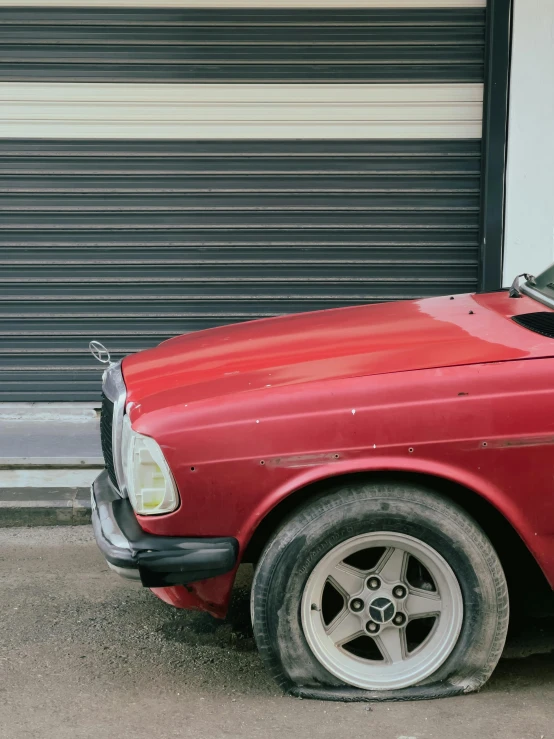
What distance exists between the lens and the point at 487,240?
709 centimetres

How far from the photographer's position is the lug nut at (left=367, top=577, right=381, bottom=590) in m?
3.26

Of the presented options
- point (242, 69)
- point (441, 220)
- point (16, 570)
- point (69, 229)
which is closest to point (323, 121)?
point (242, 69)

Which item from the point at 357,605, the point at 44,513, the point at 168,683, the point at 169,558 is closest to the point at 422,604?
the point at 357,605

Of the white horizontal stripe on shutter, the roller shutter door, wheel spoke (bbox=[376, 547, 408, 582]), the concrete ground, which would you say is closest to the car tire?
wheel spoke (bbox=[376, 547, 408, 582])

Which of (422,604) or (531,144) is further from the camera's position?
(531,144)

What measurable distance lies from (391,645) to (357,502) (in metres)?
0.56

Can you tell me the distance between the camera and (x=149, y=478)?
3188 mm

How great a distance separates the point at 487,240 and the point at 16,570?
4.27m

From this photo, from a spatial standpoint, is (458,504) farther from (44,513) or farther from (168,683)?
(44,513)

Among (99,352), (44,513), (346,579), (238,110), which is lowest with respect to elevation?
(44,513)

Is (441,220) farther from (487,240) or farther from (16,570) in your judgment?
(16,570)

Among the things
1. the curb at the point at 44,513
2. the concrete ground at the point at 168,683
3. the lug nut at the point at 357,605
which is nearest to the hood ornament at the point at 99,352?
the curb at the point at 44,513

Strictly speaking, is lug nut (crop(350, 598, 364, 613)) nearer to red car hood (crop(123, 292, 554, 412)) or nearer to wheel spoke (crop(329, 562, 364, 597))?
wheel spoke (crop(329, 562, 364, 597))

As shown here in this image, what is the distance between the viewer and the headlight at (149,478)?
314 cm
